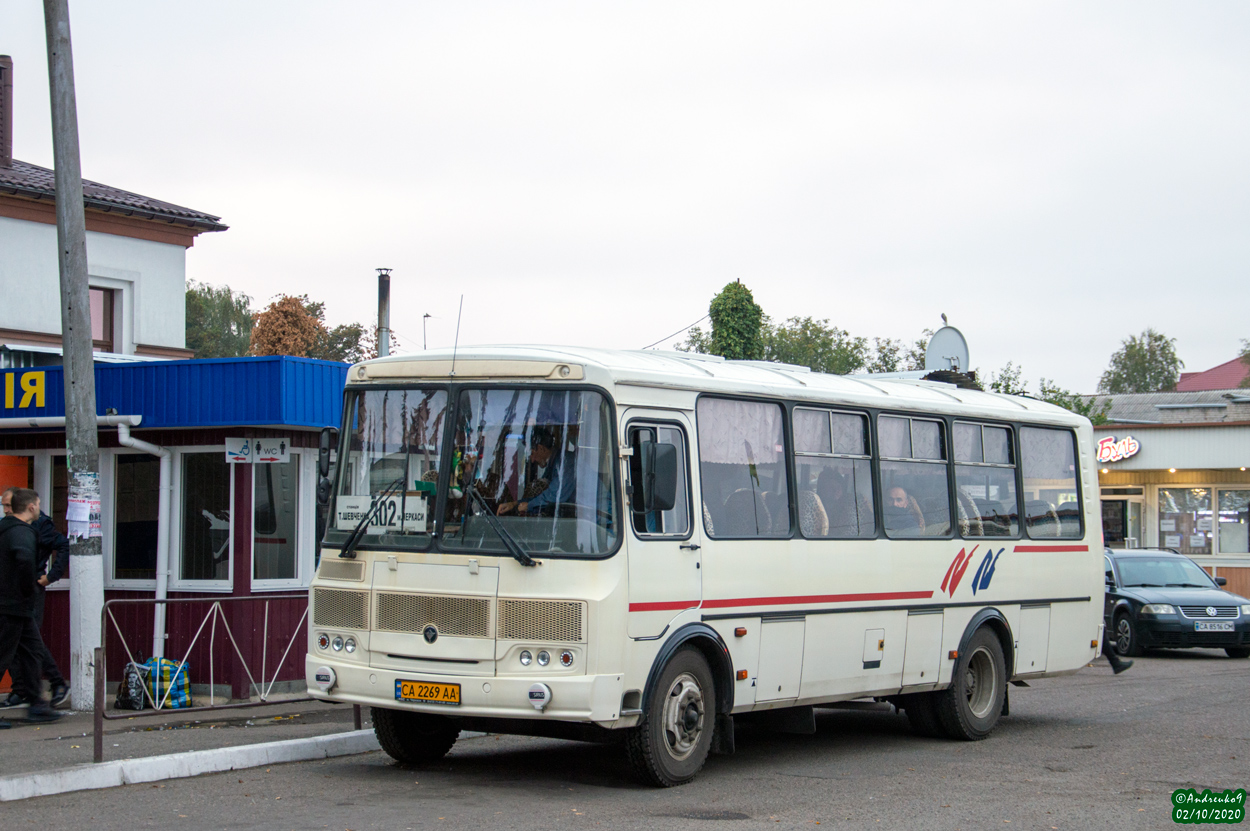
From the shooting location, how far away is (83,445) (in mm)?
13516

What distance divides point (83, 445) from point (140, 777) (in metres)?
4.81

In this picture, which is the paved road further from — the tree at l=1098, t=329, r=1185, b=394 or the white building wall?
the tree at l=1098, t=329, r=1185, b=394

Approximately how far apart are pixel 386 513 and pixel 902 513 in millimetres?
Result: 4720

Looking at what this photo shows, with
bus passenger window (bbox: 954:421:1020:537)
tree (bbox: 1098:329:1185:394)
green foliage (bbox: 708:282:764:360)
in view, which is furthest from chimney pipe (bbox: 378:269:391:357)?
tree (bbox: 1098:329:1185:394)

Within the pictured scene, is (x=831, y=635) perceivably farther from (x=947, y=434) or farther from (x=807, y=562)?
(x=947, y=434)

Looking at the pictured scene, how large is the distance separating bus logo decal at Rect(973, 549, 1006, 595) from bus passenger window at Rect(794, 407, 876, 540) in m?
1.65

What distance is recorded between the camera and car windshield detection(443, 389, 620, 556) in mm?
9336

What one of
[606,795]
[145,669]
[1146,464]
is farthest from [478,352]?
[1146,464]

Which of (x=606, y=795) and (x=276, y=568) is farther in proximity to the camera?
(x=276, y=568)

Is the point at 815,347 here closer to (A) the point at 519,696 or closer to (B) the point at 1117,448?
(B) the point at 1117,448

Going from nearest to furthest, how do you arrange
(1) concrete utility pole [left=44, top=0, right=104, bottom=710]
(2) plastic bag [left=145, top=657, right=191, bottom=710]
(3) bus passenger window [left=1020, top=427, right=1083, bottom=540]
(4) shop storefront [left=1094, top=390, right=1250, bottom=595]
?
(1) concrete utility pole [left=44, top=0, right=104, bottom=710], (2) plastic bag [left=145, top=657, right=191, bottom=710], (3) bus passenger window [left=1020, top=427, right=1083, bottom=540], (4) shop storefront [left=1094, top=390, right=1250, bottom=595]

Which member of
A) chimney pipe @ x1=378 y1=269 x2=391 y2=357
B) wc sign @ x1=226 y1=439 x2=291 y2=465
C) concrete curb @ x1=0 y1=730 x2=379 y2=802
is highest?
chimney pipe @ x1=378 y1=269 x2=391 y2=357

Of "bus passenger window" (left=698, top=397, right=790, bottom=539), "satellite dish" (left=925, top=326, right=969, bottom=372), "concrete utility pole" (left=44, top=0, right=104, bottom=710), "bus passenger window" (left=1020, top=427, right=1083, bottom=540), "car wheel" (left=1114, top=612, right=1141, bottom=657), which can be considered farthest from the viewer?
"car wheel" (left=1114, top=612, right=1141, bottom=657)

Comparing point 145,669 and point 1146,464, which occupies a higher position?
point 1146,464
